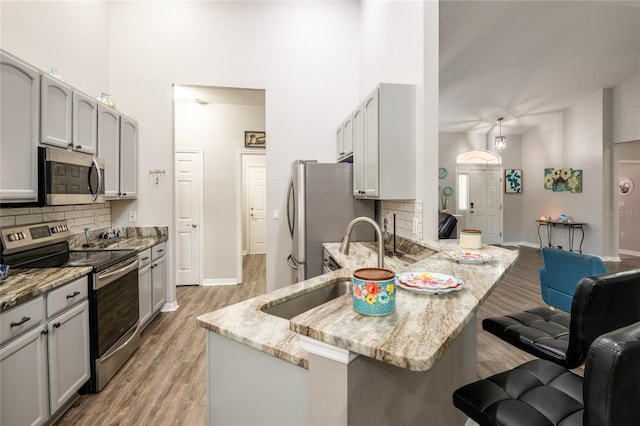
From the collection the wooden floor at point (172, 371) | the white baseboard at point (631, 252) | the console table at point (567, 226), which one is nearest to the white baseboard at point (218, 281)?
the wooden floor at point (172, 371)

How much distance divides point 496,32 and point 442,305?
15.7ft

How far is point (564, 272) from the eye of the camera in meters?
2.58

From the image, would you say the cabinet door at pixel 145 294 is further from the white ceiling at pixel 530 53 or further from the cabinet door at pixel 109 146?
the white ceiling at pixel 530 53

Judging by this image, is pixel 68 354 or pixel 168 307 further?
pixel 168 307

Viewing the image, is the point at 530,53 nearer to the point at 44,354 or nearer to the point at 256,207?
the point at 256,207

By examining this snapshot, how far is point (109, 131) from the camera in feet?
9.78

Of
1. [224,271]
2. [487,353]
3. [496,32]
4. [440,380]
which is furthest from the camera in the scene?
[224,271]

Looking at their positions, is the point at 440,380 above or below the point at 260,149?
below

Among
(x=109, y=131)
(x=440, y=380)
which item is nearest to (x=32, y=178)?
(x=109, y=131)

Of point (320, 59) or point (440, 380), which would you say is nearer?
point (440, 380)

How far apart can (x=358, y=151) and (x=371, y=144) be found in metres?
0.38

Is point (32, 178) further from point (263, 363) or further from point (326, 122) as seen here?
point (326, 122)

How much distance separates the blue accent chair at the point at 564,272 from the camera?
2336 millimetres

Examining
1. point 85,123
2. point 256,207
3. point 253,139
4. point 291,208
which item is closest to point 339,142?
point 291,208
